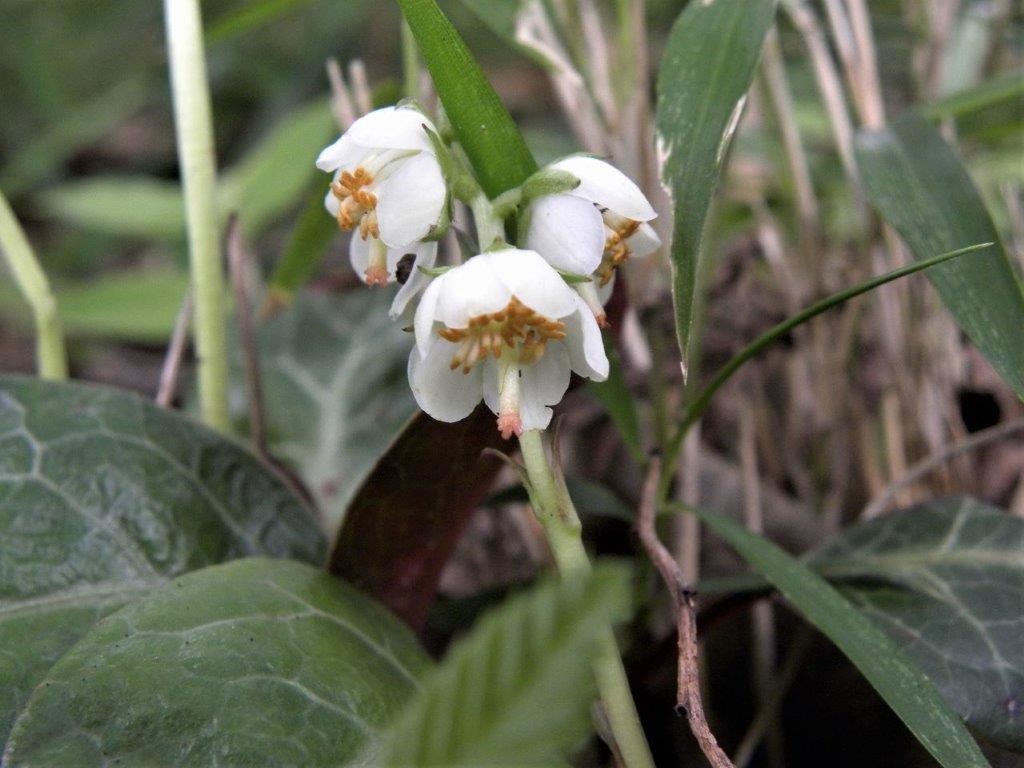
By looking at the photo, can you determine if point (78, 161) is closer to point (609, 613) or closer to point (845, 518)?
point (845, 518)

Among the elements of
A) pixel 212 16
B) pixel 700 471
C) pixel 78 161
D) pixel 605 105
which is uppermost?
pixel 212 16

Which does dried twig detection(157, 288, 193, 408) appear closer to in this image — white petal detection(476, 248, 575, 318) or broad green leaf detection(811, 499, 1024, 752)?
white petal detection(476, 248, 575, 318)

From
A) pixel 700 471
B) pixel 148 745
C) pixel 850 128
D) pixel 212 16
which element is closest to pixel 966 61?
pixel 850 128

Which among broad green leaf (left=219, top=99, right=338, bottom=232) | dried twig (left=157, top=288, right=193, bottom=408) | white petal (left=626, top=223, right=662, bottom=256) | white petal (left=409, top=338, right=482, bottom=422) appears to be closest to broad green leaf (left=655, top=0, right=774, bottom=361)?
white petal (left=626, top=223, right=662, bottom=256)

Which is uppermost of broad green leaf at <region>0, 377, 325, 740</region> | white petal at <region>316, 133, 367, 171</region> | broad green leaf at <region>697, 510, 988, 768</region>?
white petal at <region>316, 133, 367, 171</region>

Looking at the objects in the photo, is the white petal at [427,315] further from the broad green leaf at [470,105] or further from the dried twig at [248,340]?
the dried twig at [248,340]
